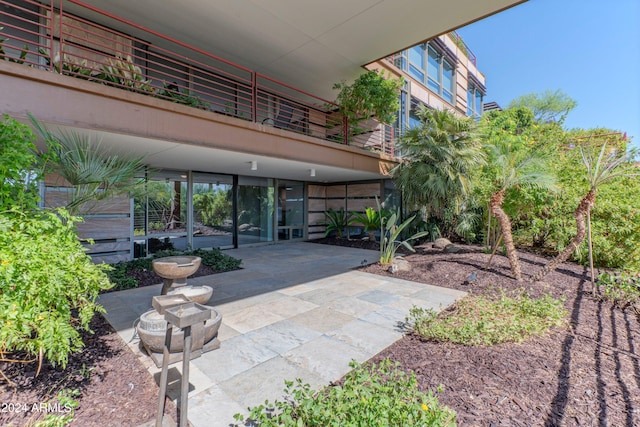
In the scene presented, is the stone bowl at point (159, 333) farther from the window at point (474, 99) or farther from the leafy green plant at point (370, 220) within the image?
the window at point (474, 99)

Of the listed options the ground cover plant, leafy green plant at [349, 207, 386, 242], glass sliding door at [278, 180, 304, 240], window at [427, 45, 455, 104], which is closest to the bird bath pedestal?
the ground cover plant

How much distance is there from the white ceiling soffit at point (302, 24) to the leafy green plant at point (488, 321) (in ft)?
17.7

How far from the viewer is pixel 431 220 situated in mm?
9891

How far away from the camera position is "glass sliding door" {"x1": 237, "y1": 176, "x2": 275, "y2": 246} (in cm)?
969

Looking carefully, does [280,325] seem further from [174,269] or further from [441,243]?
[441,243]

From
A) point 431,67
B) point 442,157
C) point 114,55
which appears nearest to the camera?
point 114,55

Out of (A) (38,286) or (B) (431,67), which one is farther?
(B) (431,67)

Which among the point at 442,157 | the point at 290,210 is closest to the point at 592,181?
the point at 442,157

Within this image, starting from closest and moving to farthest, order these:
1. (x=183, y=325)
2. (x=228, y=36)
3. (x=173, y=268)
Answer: (x=183, y=325) < (x=173, y=268) < (x=228, y=36)

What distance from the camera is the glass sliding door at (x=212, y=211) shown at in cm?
866

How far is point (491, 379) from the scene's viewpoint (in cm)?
234

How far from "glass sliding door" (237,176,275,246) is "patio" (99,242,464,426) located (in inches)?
131

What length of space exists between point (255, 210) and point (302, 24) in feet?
19.0

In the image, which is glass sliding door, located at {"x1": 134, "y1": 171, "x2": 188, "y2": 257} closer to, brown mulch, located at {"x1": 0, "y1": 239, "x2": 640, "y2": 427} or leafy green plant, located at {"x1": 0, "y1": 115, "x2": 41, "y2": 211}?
brown mulch, located at {"x1": 0, "y1": 239, "x2": 640, "y2": 427}
